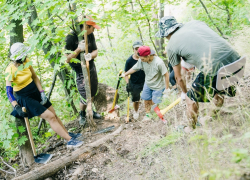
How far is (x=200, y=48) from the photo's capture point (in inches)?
83.7

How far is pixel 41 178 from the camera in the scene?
245 centimetres

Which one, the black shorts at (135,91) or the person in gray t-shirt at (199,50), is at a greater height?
the person in gray t-shirt at (199,50)

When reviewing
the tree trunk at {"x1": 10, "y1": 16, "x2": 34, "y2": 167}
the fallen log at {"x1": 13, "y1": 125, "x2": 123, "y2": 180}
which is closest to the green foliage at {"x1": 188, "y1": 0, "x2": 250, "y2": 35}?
the tree trunk at {"x1": 10, "y1": 16, "x2": 34, "y2": 167}

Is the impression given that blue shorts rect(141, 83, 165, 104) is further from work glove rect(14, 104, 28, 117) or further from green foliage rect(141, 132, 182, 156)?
work glove rect(14, 104, 28, 117)

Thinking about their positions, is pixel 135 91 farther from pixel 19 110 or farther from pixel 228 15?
pixel 228 15

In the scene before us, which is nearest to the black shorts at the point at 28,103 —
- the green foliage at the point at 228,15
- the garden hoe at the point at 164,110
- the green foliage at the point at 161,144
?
the green foliage at the point at 161,144

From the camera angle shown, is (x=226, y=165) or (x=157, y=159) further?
(x=157, y=159)

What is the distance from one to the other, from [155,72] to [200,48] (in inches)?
63.5

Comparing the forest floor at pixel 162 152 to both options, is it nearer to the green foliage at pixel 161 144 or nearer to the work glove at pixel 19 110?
the green foliage at pixel 161 144

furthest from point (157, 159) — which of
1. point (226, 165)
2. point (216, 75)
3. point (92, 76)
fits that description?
point (92, 76)

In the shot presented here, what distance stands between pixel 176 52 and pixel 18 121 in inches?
126

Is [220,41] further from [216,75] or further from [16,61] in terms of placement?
[16,61]

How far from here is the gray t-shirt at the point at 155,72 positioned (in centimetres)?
365

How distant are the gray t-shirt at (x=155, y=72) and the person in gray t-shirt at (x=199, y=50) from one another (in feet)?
3.80
